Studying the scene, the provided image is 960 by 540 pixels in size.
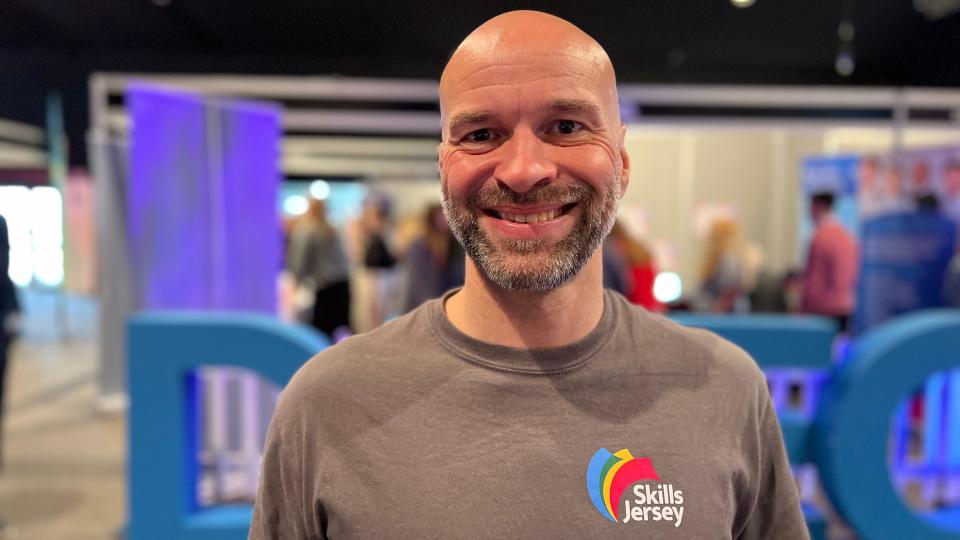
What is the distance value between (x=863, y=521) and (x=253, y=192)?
3.69 meters

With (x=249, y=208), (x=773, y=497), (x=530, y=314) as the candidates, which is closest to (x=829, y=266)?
(x=249, y=208)

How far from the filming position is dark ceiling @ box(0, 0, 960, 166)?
554cm

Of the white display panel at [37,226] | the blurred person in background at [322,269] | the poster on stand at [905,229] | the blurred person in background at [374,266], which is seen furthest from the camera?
the white display panel at [37,226]

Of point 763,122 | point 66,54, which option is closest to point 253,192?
point 66,54

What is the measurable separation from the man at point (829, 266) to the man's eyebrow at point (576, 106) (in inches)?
207

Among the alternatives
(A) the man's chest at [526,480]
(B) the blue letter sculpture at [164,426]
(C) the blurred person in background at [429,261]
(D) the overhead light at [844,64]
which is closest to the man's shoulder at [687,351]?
(A) the man's chest at [526,480]

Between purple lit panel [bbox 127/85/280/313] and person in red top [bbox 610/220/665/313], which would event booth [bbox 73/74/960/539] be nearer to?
purple lit panel [bbox 127/85/280/313]

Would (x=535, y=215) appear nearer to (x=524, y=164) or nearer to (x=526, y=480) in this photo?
(x=524, y=164)

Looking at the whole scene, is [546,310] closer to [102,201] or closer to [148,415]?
[148,415]

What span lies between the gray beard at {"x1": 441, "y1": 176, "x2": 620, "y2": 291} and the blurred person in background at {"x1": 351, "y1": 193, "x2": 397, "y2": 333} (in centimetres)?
655

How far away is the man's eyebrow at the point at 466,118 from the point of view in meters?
1.05

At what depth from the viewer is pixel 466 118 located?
3.49ft

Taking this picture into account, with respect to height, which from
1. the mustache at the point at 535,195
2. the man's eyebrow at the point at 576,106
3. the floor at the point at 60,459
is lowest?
the floor at the point at 60,459

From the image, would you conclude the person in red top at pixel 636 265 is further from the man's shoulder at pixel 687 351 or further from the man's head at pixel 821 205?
the man's shoulder at pixel 687 351
